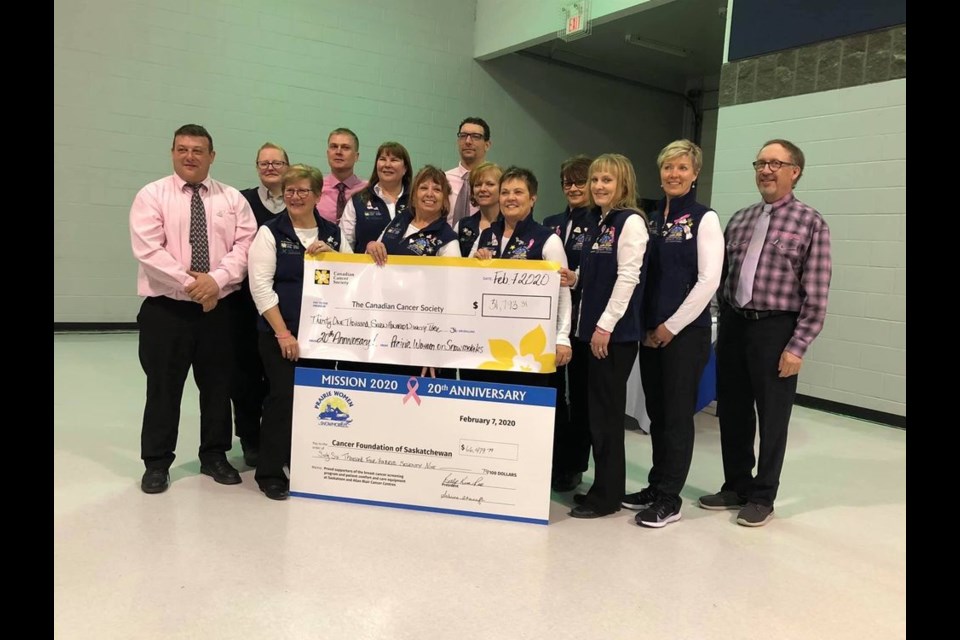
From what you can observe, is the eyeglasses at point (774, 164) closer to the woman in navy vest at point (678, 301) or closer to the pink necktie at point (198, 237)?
the woman in navy vest at point (678, 301)

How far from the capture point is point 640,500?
2787 mm

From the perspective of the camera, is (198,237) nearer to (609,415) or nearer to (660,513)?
(609,415)

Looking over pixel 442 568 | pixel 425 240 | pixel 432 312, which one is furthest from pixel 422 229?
pixel 442 568

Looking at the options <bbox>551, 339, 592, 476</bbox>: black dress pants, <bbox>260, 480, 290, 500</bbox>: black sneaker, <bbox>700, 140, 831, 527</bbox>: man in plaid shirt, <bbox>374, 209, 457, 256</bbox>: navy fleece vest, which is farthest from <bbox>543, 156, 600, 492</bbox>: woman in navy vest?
<bbox>260, 480, 290, 500</bbox>: black sneaker

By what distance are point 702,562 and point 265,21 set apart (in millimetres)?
6712

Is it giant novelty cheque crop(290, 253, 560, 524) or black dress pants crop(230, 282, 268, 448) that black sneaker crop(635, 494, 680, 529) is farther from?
black dress pants crop(230, 282, 268, 448)

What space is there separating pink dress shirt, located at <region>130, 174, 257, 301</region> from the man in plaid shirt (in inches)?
86.5

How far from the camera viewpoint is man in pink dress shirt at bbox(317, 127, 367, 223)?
132 inches

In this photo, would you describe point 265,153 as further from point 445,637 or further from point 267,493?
point 445,637

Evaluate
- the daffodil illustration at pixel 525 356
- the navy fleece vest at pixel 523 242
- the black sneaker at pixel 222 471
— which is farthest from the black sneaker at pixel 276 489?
the navy fleece vest at pixel 523 242

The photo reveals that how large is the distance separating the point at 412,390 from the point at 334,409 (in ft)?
1.17
